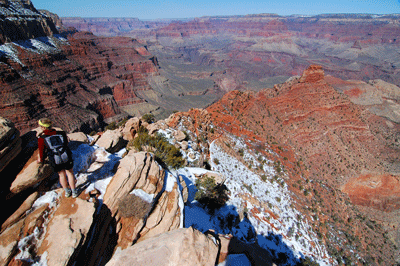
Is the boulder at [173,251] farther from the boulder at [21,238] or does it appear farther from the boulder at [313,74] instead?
the boulder at [313,74]

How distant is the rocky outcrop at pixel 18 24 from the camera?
51.3 metres

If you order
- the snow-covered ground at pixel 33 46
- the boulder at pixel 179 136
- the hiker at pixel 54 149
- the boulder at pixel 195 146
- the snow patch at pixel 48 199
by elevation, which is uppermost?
the hiker at pixel 54 149

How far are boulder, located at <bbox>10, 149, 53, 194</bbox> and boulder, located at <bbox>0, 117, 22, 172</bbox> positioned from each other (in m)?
0.55

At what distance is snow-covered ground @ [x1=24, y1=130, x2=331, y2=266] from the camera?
28.6 feet

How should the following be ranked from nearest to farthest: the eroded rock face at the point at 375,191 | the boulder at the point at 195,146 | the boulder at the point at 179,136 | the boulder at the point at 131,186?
the boulder at the point at 131,186 → the boulder at the point at 179,136 → the boulder at the point at 195,146 → the eroded rock face at the point at 375,191

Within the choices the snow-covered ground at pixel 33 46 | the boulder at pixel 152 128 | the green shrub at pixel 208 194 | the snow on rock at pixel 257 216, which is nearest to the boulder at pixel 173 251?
the snow on rock at pixel 257 216

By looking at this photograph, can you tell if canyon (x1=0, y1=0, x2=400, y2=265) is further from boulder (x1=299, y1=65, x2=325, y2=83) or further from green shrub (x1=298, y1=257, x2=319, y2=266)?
green shrub (x1=298, y1=257, x2=319, y2=266)

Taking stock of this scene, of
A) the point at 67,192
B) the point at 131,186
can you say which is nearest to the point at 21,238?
the point at 67,192

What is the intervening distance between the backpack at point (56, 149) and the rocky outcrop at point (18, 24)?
66192 mm

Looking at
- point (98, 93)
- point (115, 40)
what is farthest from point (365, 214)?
point (115, 40)

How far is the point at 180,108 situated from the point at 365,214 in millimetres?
79673

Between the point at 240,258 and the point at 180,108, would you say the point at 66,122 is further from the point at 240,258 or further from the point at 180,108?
the point at 180,108

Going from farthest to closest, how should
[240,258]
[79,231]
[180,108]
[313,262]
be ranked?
[180,108], [313,262], [240,258], [79,231]

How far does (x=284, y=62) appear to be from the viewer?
A: 193m
